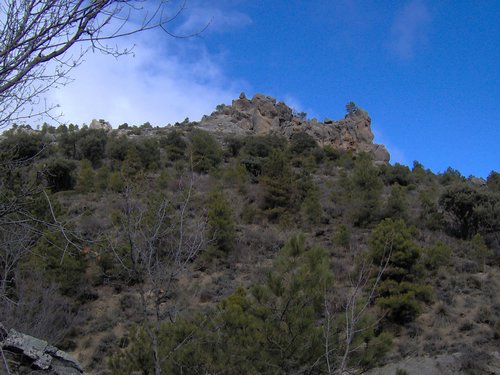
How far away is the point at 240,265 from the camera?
62.5 ft

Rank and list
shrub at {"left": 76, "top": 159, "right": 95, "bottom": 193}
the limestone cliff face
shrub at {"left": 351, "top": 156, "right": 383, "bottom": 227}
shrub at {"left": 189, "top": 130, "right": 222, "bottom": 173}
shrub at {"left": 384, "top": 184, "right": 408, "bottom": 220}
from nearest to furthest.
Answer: shrub at {"left": 384, "top": 184, "right": 408, "bottom": 220} < shrub at {"left": 351, "top": 156, "right": 383, "bottom": 227} < shrub at {"left": 76, "top": 159, "right": 95, "bottom": 193} < shrub at {"left": 189, "top": 130, "right": 222, "bottom": 173} < the limestone cliff face

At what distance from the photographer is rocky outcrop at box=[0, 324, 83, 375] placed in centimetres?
812

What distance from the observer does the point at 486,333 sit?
1380 cm

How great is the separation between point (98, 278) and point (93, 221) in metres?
2.47

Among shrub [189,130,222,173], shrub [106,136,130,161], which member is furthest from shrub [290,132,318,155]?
shrub [106,136,130,161]

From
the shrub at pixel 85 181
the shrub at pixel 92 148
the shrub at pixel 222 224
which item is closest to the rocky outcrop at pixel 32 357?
the shrub at pixel 222 224

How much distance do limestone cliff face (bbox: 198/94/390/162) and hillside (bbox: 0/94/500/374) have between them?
1210cm

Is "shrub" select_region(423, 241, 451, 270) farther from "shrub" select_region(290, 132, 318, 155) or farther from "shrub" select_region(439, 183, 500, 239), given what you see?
"shrub" select_region(290, 132, 318, 155)

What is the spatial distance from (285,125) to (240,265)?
30.1 metres

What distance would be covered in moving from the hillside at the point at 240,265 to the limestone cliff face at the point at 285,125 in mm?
12101

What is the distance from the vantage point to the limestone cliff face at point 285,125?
44.7 meters

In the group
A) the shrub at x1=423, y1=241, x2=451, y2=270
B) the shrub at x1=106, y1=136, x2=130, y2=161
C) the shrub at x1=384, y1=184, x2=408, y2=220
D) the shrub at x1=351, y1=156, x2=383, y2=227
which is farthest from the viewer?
the shrub at x1=106, y1=136, x2=130, y2=161

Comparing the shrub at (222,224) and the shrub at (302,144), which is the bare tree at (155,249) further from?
the shrub at (302,144)

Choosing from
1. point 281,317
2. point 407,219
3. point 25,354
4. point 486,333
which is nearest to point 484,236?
point 407,219
